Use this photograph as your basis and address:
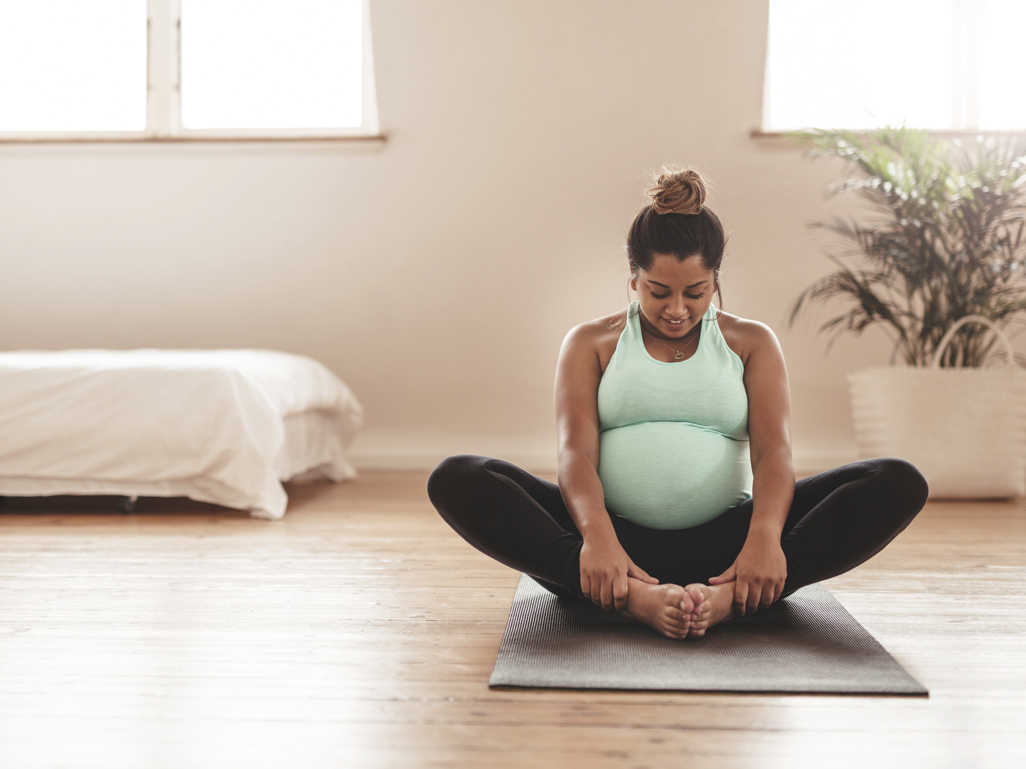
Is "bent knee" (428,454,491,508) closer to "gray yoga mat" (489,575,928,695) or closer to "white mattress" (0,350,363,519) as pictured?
"gray yoga mat" (489,575,928,695)

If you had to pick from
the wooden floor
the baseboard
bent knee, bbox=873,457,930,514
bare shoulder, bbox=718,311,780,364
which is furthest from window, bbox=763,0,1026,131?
bent knee, bbox=873,457,930,514

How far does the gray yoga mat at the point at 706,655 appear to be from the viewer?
1068mm

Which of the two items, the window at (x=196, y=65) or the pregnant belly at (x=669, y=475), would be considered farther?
the window at (x=196, y=65)

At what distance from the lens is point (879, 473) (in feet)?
4.15

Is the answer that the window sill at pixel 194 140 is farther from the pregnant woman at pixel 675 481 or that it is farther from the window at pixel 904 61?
the pregnant woman at pixel 675 481

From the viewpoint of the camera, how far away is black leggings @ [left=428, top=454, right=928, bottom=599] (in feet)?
4.11

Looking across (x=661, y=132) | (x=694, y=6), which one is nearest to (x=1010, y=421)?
(x=661, y=132)

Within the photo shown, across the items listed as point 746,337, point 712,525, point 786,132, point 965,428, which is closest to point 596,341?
point 746,337

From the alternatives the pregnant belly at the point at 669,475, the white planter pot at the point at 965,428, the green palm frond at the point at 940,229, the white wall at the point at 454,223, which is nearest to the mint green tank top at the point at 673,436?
the pregnant belly at the point at 669,475

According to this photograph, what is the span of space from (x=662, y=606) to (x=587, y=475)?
24 centimetres

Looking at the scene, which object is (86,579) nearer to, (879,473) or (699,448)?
(699,448)

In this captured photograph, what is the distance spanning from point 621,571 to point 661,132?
7.93 feet

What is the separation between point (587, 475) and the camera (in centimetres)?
133

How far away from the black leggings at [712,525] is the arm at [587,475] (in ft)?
0.17
